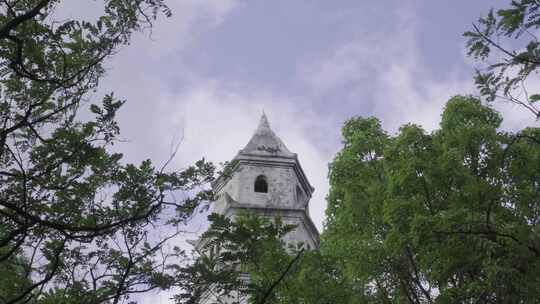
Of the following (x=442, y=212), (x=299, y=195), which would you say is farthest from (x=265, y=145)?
(x=442, y=212)

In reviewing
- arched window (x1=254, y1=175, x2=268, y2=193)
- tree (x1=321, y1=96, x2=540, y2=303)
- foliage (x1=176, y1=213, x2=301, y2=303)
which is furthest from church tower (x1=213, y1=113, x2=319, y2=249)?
foliage (x1=176, y1=213, x2=301, y2=303)

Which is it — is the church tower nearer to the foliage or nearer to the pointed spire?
the pointed spire

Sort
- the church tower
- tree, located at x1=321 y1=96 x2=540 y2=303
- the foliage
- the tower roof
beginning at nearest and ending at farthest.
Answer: the foliage
tree, located at x1=321 y1=96 x2=540 y2=303
the church tower
the tower roof

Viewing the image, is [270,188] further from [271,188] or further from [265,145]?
[265,145]

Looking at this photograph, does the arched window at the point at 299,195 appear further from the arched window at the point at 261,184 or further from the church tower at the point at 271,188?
the arched window at the point at 261,184

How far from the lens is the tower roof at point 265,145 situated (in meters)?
29.3

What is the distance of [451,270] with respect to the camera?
31.9 feet

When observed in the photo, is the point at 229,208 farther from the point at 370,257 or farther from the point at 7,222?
the point at 7,222

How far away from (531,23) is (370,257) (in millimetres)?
6281

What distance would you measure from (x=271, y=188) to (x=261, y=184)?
103 centimetres

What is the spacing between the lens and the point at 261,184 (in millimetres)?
28688

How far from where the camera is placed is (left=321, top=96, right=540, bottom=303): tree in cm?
892

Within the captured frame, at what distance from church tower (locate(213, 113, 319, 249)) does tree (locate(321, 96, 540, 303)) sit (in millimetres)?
12909

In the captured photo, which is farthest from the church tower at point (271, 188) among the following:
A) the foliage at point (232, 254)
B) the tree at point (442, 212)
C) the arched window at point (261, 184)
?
the foliage at point (232, 254)
